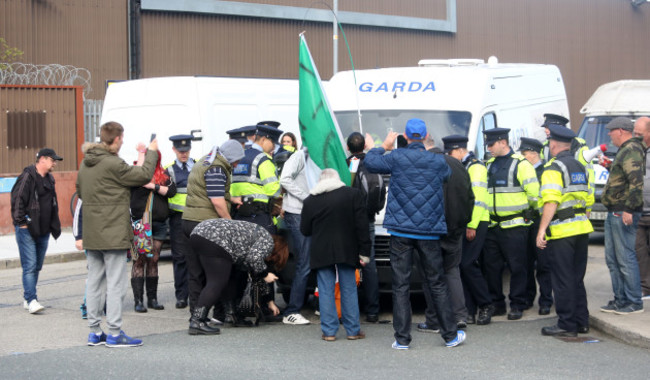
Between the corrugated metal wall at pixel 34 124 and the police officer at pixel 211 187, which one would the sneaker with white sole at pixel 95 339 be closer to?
the police officer at pixel 211 187

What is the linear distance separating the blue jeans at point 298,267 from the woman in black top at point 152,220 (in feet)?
4.98

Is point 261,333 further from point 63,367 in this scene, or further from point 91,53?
point 91,53

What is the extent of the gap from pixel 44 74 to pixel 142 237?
42.4 feet

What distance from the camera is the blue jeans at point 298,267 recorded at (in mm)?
9484

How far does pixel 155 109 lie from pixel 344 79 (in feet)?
12.1

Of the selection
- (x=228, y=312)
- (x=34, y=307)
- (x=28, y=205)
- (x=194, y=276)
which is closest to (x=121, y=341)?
(x=194, y=276)

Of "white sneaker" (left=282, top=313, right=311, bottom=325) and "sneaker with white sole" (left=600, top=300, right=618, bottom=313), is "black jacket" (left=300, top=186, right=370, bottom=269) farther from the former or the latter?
"sneaker with white sole" (left=600, top=300, right=618, bottom=313)

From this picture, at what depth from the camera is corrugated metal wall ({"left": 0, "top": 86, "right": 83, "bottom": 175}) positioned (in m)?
18.6

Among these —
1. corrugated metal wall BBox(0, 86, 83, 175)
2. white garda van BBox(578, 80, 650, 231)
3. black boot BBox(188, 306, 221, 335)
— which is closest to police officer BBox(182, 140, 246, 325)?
black boot BBox(188, 306, 221, 335)

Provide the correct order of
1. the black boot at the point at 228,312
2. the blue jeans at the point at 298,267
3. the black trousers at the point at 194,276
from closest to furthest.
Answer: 1. the black trousers at the point at 194,276
2. the black boot at the point at 228,312
3. the blue jeans at the point at 298,267

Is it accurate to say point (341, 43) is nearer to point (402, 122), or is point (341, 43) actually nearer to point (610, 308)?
point (402, 122)

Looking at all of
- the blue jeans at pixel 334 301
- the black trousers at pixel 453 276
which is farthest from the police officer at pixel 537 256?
the blue jeans at pixel 334 301

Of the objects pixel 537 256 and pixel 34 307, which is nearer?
pixel 34 307

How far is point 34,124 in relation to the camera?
1895 centimetres
